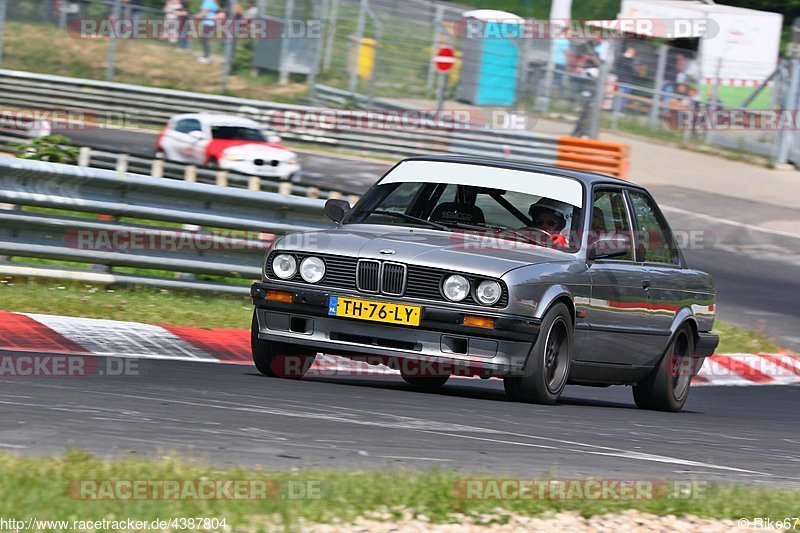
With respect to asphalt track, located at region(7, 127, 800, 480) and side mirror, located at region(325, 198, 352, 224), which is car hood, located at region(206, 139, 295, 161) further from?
side mirror, located at region(325, 198, 352, 224)

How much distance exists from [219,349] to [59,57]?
2446 centimetres

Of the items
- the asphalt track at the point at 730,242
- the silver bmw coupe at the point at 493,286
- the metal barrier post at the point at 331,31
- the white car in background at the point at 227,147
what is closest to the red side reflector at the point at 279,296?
the silver bmw coupe at the point at 493,286

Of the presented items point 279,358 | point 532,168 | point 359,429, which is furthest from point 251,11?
point 359,429

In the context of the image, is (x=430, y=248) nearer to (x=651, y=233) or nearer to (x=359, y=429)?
(x=359, y=429)

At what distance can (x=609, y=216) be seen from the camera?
915 cm

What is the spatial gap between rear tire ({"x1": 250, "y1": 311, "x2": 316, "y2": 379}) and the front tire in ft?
4.13

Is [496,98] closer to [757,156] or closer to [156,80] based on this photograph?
[757,156]

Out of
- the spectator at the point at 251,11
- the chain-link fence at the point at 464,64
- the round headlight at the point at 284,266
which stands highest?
the spectator at the point at 251,11

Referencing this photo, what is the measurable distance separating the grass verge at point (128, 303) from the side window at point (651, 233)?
327 centimetres

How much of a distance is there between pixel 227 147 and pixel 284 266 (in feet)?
56.7

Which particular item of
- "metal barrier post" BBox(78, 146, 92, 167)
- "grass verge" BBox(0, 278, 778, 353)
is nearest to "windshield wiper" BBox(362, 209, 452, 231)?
"grass verge" BBox(0, 278, 778, 353)

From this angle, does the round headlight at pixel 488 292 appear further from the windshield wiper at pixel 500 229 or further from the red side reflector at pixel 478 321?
the windshield wiper at pixel 500 229

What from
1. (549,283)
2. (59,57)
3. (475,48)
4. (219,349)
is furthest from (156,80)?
(549,283)

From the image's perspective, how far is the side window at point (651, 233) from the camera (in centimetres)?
952
